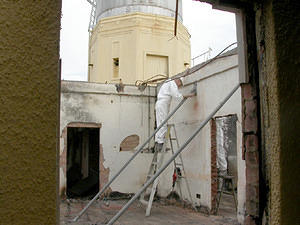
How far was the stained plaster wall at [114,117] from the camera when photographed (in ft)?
31.3

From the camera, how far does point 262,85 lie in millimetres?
2117

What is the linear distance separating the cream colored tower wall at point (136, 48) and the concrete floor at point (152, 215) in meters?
6.72

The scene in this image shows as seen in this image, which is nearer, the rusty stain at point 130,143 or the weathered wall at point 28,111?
the weathered wall at point 28,111

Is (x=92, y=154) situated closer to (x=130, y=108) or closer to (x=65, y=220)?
(x=130, y=108)

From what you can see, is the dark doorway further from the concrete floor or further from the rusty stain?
the concrete floor

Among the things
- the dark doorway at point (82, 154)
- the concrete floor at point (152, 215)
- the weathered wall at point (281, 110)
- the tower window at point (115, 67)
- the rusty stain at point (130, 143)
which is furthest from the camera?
the tower window at point (115, 67)

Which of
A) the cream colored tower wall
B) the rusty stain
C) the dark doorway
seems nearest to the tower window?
the cream colored tower wall

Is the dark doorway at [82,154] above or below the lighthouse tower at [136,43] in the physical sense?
below

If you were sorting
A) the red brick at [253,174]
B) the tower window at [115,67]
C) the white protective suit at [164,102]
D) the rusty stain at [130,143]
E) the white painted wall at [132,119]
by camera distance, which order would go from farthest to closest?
the tower window at [115,67] < the rusty stain at [130,143] < the white protective suit at [164,102] < the white painted wall at [132,119] < the red brick at [253,174]

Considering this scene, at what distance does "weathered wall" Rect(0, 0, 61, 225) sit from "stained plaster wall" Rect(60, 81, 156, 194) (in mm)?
8283

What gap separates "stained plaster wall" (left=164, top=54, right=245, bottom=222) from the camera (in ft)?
21.0

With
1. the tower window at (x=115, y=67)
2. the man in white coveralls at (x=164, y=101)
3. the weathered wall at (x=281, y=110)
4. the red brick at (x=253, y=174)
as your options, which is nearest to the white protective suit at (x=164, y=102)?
the man in white coveralls at (x=164, y=101)

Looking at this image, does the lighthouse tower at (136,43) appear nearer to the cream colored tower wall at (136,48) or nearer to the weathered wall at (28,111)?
the cream colored tower wall at (136,48)

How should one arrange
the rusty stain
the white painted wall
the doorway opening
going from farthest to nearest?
the rusty stain
the white painted wall
the doorway opening
